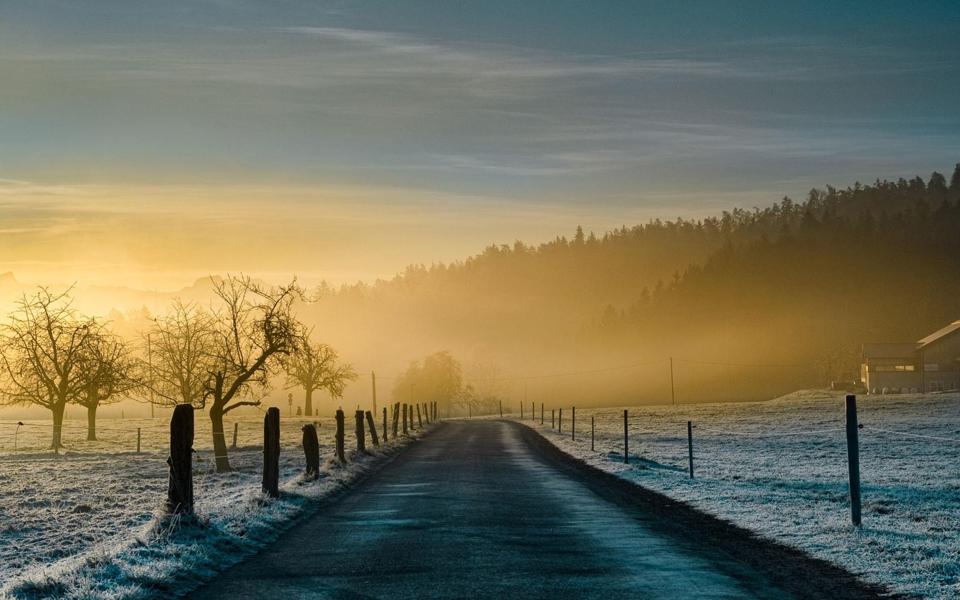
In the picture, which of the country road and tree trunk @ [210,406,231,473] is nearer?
the country road

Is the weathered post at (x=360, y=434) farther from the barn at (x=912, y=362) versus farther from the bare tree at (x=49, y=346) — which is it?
the barn at (x=912, y=362)

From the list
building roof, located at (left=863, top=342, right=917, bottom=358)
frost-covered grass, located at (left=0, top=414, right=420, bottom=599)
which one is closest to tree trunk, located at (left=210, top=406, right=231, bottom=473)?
frost-covered grass, located at (left=0, top=414, right=420, bottom=599)

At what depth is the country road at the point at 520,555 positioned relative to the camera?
10.6 metres

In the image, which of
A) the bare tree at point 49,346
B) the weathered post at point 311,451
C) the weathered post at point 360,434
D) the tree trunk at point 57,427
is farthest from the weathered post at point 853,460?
the bare tree at point 49,346

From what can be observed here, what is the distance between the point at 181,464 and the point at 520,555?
628 centimetres

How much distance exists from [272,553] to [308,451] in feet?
40.0

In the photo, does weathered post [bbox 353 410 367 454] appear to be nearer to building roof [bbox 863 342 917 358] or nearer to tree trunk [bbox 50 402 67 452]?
tree trunk [bbox 50 402 67 452]

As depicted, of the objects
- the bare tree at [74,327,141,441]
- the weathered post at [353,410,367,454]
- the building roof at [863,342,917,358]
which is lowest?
the weathered post at [353,410,367,454]

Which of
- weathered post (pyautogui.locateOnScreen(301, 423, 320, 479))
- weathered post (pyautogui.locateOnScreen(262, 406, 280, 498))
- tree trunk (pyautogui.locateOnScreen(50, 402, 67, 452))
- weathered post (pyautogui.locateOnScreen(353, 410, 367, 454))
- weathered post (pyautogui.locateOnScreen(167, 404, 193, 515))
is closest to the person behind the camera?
weathered post (pyautogui.locateOnScreen(167, 404, 193, 515))

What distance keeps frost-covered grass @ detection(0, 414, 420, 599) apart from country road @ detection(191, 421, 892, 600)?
71 cm

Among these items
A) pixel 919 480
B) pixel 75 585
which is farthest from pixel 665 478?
pixel 75 585

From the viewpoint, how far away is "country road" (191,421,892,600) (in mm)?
10641

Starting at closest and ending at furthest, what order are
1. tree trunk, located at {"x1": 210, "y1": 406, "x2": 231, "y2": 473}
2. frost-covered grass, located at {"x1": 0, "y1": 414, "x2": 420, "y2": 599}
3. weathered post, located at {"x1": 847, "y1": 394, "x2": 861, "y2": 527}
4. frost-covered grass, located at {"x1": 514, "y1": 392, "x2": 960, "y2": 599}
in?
1. frost-covered grass, located at {"x1": 0, "y1": 414, "x2": 420, "y2": 599}
2. frost-covered grass, located at {"x1": 514, "y1": 392, "x2": 960, "y2": 599}
3. weathered post, located at {"x1": 847, "y1": 394, "x2": 861, "y2": 527}
4. tree trunk, located at {"x1": 210, "y1": 406, "x2": 231, "y2": 473}

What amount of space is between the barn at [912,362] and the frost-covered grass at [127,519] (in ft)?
314
